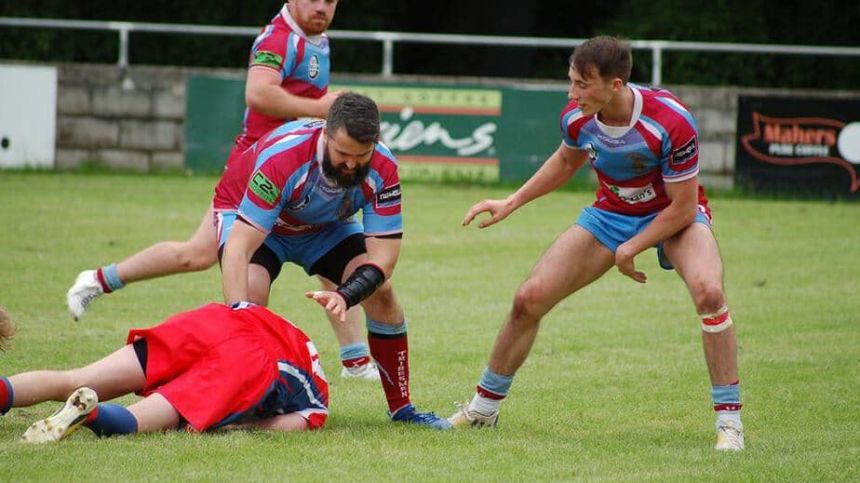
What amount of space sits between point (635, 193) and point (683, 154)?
14.8 inches

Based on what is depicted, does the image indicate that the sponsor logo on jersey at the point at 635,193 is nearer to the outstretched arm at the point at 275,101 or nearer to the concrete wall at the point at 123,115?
the outstretched arm at the point at 275,101

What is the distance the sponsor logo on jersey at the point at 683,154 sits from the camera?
670cm

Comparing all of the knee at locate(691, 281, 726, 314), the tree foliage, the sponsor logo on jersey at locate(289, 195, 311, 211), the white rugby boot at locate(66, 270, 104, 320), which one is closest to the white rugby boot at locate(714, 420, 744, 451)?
the knee at locate(691, 281, 726, 314)

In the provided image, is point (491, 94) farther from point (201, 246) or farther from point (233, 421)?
point (233, 421)

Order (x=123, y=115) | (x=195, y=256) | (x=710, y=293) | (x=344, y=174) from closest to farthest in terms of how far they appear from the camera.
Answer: (x=710, y=293)
(x=344, y=174)
(x=195, y=256)
(x=123, y=115)

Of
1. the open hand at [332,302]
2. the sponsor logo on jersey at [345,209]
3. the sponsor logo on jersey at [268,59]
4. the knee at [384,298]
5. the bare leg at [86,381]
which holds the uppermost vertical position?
the sponsor logo on jersey at [268,59]

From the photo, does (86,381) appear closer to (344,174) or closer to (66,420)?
(66,420)

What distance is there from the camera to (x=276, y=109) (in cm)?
857

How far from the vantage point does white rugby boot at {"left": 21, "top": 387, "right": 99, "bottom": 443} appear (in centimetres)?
583

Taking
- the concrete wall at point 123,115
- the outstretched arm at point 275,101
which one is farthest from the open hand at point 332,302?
the concrete wall at point 123,115

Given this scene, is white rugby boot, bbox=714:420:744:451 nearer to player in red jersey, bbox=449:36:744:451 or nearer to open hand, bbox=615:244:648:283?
player in red jersey, bbox=449:36:744:451

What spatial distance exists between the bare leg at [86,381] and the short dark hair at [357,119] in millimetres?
1370

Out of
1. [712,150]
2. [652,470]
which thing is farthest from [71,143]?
[652,470]

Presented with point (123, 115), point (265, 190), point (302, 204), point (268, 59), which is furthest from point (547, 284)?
point (123, 115)
